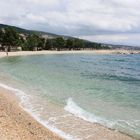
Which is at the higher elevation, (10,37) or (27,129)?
(10,37)

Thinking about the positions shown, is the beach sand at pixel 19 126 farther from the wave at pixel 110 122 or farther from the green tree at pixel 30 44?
the green tree at pixel 30 44

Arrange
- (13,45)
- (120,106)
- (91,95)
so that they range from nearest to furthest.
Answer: (120,106) → (91,95) → (13,45)

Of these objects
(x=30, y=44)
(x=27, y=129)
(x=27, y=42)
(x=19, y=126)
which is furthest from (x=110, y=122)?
(x=30, y=44)

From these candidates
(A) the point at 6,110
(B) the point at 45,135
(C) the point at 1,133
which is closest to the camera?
(C) the point at 1,133

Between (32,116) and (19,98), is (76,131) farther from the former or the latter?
(19,98)

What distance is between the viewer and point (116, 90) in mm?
28203

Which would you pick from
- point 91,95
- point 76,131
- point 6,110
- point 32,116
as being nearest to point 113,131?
point 76,131

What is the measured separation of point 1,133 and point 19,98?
10442 mm

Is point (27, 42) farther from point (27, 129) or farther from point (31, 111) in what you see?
→ point (27, 129)

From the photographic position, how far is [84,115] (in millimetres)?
18297

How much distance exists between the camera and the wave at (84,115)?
16816 mm

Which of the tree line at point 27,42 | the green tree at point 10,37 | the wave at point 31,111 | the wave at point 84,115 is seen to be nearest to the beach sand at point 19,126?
the wave at point 31,111

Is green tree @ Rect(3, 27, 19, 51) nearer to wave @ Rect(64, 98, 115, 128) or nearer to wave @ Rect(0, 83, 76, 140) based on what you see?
wave @ Rect(0, 83, 76, 140)

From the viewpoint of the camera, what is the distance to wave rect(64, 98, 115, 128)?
1682 cm
